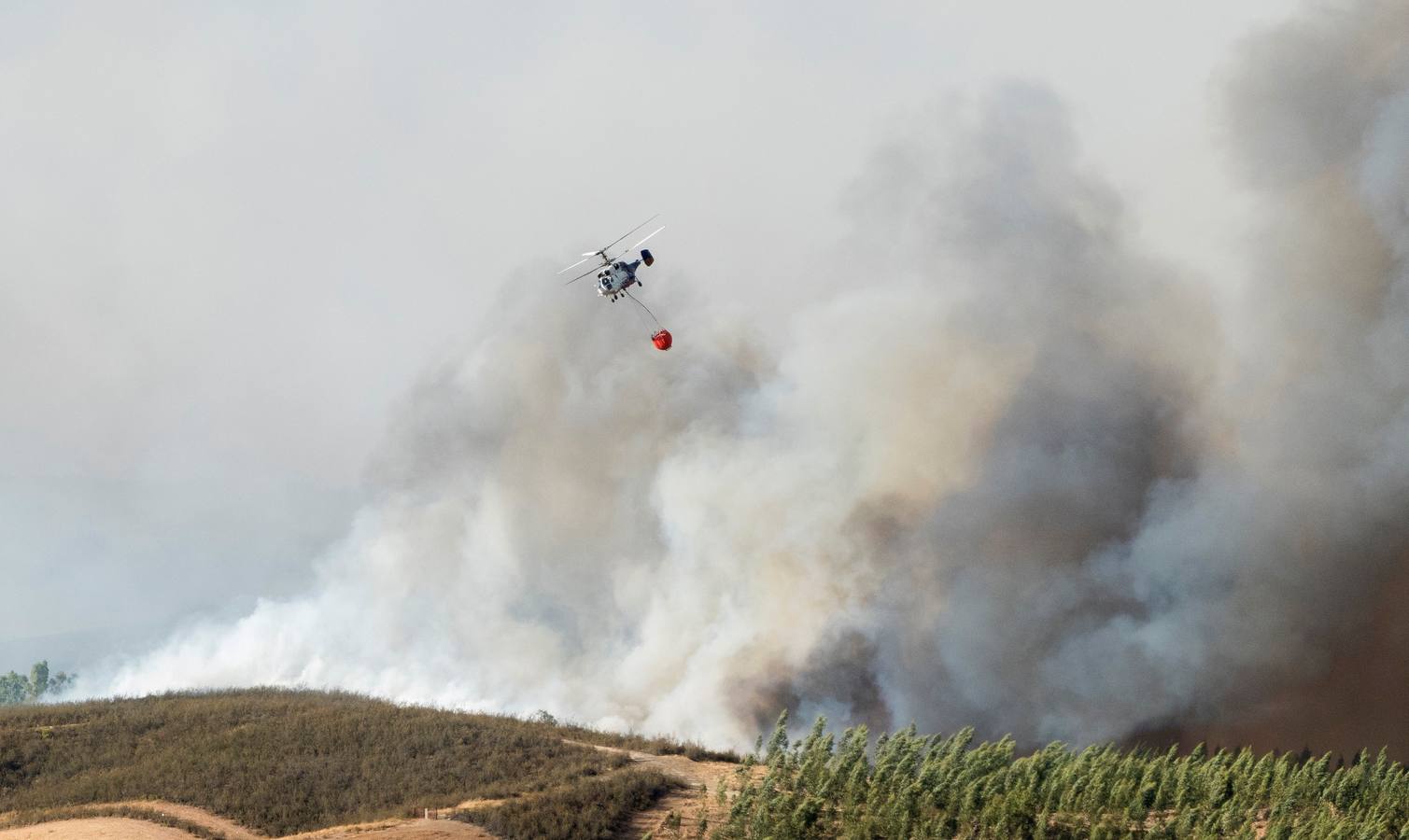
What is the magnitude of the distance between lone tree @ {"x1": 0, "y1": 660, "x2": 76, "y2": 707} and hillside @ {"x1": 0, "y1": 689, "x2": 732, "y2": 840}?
3997 inches

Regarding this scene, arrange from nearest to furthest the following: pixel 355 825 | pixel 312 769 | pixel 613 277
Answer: pixel 355 825
pixel 312 769
pixel 613 277

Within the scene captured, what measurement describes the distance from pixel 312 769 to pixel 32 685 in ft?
416

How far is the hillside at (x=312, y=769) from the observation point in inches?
1533

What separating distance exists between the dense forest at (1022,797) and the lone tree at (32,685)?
437 ft

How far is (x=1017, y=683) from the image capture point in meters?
72.3

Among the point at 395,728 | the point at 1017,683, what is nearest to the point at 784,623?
the point at 1017,683

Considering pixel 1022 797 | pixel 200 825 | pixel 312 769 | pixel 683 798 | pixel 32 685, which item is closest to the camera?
pixel 200 825

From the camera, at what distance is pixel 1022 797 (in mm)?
38844

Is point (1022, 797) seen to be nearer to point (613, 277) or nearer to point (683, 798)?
point (683, 798)

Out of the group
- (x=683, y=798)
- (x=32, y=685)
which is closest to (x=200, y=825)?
(x=683, y=798)

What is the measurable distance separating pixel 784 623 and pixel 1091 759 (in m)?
32.3

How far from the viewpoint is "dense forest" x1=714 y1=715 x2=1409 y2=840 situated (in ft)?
123

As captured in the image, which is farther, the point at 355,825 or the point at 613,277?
the point at 613,277

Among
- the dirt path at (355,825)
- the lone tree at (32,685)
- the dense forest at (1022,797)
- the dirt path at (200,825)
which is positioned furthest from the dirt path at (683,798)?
the lone tree at (32,685)
